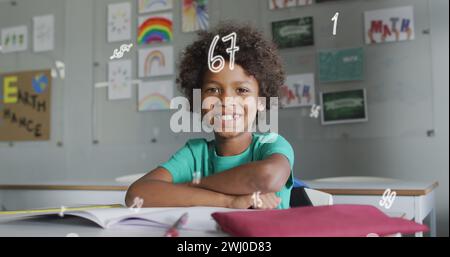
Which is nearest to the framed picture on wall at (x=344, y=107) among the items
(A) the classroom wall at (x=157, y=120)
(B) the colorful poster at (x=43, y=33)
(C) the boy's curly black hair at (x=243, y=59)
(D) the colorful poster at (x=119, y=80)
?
(A) the classroom wall at (x=157, y=120)

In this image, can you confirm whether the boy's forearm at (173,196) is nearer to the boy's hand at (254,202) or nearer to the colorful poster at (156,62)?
the boy's hand at (254,202)

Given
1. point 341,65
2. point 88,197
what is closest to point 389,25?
point 341,65

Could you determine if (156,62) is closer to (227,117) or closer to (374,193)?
(227,117)

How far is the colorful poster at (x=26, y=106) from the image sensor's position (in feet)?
1.93

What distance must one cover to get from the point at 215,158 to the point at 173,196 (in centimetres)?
6

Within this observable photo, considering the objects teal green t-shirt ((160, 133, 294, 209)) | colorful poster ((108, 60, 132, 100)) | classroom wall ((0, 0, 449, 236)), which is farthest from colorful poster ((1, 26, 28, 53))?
teal green t-shirt ((160, 133, 294, 209))

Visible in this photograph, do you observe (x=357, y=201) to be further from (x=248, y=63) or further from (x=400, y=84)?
(x=400, y=84)

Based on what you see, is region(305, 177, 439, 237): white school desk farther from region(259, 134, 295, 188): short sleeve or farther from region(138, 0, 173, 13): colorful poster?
region(138, 0, 173, 13): colorful poster

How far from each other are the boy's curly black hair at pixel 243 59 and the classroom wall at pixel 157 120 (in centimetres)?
1

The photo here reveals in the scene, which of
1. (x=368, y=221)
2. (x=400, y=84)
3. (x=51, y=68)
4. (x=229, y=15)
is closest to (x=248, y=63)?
(x=229, y=15)

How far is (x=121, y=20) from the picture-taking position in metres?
0.48

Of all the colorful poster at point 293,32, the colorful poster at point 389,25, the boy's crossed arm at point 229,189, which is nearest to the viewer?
the boy's crossed arm at point 229,189

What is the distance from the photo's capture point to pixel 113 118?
52 centimetres
